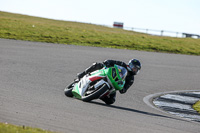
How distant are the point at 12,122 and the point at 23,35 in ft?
70.4

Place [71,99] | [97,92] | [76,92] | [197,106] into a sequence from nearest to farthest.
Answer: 1. [97,92]
2. [76,92]
3. [71,99]
4. [197,106]

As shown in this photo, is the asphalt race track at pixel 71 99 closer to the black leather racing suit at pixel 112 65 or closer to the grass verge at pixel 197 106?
the black leather racing suit at pixel 112 65

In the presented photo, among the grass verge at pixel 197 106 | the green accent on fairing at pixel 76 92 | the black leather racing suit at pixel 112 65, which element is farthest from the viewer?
the grass verge at pixel 197 106

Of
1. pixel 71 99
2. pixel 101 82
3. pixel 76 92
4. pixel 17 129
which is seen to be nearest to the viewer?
pixel 17 129

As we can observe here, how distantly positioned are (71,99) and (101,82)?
90 centimetres

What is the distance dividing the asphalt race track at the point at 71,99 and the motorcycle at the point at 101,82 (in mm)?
230

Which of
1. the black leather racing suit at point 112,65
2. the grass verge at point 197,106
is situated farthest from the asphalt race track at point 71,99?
the grass verge at point 197,106

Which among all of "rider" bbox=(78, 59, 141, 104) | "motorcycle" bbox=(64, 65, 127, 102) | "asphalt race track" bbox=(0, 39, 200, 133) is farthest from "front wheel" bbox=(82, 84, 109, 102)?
"rider" bbox=(78, 59, 141, 104)

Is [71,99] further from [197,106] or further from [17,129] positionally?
[17,129]

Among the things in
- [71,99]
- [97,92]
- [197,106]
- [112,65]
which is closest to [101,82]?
[97,92]

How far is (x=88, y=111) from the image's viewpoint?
8.12m

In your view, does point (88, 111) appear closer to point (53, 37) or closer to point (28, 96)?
point (28, 96)

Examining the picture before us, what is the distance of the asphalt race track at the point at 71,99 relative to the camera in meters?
6.84

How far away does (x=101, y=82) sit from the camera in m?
9.27
